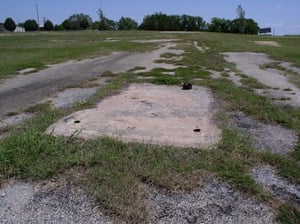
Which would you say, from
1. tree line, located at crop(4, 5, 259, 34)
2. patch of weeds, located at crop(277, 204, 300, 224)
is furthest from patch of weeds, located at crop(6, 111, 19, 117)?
tree line, located at crop(4, 5, 259, 34)

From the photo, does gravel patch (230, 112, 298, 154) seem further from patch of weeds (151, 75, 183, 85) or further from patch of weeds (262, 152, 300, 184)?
patch of weeds (151, 75, 183, 85)

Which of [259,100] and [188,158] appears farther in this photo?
[259,100]

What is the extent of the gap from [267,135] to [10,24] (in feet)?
291

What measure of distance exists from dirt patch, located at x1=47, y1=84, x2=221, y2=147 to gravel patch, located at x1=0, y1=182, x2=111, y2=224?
1.12 m

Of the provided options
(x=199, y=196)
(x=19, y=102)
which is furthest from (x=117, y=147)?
(x=19, y=102)

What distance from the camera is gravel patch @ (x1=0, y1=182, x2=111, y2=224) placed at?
2.29 metres

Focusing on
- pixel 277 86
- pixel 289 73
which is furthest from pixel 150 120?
pixel 289 73

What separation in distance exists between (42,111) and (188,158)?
2.76 m

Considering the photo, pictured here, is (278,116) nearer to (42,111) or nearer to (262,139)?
(262,139)

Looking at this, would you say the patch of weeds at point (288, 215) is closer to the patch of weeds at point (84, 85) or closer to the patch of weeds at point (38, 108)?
the patch of weeds at point (38, 108)

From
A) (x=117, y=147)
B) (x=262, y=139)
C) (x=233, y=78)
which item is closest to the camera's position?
(x=117, y=147)

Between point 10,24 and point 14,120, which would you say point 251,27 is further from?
point 14,120

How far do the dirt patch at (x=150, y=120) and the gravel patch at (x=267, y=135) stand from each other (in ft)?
1.34

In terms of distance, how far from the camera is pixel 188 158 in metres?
3.16
